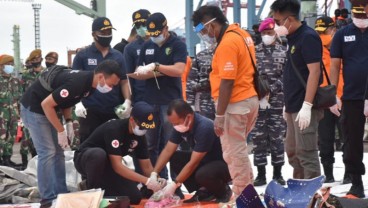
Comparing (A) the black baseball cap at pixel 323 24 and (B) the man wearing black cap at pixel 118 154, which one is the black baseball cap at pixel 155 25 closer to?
(B) the man wearing black cap at pixel 118 154

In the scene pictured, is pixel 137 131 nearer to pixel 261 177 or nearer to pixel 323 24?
pixel 261 177

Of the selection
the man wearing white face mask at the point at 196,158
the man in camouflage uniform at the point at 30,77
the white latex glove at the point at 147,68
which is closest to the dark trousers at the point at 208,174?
the man wearing white face mask at the point at 196,158

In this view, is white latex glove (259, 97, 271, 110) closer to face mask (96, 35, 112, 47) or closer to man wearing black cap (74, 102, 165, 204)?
man wearing black cap (74, 102, 165, 204)

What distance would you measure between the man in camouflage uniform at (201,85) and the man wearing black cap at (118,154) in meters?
1.95

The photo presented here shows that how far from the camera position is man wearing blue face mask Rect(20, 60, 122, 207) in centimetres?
595

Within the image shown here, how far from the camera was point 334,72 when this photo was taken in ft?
20.6

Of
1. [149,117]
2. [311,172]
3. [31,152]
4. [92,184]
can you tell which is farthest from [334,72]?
[31,152]

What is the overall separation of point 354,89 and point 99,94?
2.30m

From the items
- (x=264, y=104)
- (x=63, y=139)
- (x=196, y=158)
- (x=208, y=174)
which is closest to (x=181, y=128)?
(x=196, y=158)

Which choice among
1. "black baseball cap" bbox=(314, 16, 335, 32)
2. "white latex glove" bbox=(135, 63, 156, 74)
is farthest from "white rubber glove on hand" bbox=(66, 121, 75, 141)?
"black baseball cap" bbox=(314, 16, 335, 32)

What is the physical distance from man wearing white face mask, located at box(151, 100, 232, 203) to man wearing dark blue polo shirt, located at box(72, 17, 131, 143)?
722 millimetres

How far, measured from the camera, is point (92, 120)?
696cm

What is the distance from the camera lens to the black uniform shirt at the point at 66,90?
19.4ft

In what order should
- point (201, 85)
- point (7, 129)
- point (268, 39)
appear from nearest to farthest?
1. point (268, 39)
2. point (201, 85)
3. point (7, 129)
